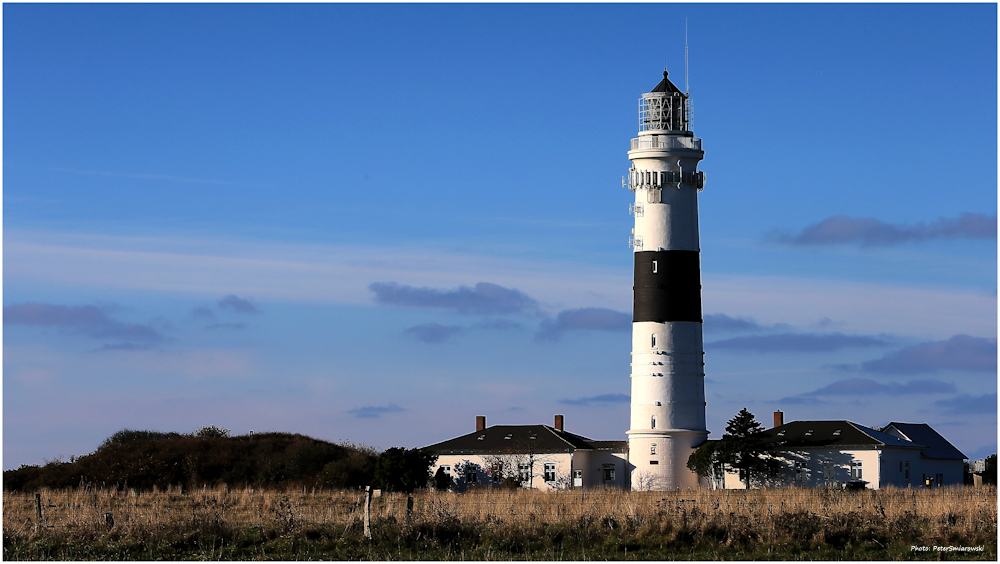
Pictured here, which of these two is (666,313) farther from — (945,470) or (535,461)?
(945,470)

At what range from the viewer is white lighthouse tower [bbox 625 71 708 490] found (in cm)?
5084

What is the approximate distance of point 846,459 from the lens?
53469 mm

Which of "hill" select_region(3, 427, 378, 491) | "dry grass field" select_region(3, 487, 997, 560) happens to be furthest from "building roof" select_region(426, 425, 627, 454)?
"dry grass field" select_region(3, 487, 997, 560)

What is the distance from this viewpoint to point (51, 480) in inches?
2080

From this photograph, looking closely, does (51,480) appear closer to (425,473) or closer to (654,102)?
(425,473)

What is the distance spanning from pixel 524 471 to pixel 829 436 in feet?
41.4

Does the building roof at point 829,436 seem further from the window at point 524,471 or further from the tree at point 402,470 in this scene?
the tree at point 402,470

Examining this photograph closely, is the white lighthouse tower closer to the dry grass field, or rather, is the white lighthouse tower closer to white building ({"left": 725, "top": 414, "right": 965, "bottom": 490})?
white building ({"left": 725, "top": 414, "right": 965, "bottom": 490})

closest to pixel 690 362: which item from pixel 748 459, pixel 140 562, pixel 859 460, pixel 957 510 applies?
pixel 748 459

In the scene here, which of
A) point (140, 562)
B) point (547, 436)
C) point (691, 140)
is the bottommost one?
point (140, 562)

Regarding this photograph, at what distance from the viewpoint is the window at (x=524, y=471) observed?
56.6 metres

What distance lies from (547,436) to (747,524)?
36068 millimetres

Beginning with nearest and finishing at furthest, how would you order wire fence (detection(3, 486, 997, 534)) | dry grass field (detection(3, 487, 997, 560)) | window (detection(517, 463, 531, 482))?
1. dry grass field (detection(3, 487, 997, 560))
2. wire fence (detection(3, 486, 997, 534))
3. window (detection(517, 463, 531, 482))

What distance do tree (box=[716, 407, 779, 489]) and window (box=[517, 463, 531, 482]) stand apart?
8.14m
